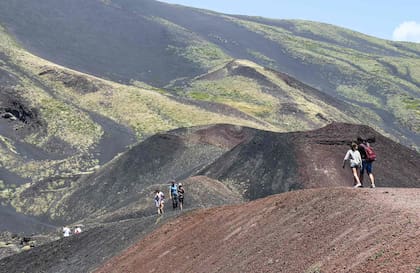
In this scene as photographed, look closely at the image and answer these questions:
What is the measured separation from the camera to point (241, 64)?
395 feet

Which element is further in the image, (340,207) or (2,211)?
(2,211)

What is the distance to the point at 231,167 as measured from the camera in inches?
1810

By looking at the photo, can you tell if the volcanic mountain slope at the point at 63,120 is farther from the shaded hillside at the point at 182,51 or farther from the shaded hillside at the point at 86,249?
the shaded hillside at the point at 86,249

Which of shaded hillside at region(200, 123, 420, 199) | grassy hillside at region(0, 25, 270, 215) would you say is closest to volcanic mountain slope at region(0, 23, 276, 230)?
grassy hillside at region(0, 25, 270, 215)

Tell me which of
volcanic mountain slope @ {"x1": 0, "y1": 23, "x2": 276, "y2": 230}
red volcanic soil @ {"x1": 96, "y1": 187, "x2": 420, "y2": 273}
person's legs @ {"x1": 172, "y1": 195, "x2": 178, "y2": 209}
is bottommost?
volcanic mountain slope @ {"x1": 0, "y1": 23, "x2": 276, "y2": 230}

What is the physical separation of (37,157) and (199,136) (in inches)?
815

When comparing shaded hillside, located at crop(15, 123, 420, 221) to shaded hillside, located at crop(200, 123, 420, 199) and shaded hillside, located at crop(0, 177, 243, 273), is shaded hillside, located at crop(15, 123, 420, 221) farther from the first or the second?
shaded hillside, located at crop(0, 177, 243, 273)

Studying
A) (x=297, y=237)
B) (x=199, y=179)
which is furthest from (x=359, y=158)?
(x=199, y=179)

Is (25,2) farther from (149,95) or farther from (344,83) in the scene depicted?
(344,83)

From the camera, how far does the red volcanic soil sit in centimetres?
1310

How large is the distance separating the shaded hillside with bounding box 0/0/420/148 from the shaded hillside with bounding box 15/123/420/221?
54872 millimetres

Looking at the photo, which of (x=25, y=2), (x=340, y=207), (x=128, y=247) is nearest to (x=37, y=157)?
(x=128, y=247)

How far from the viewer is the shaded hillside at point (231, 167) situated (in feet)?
135

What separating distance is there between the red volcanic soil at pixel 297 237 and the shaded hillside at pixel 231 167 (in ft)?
53.6
